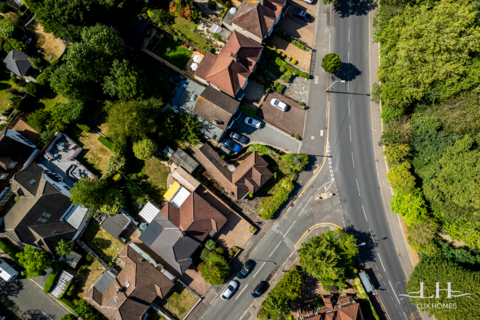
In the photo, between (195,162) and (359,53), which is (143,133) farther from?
(359,53)

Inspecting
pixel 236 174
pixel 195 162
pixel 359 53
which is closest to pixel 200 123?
pixel 195 162

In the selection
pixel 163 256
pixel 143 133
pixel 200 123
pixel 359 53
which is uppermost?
pixel 359 53

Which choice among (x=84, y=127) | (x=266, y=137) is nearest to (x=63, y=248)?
(x=84, y=127)

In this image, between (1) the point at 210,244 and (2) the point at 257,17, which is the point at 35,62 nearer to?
(2) the point at 257,17

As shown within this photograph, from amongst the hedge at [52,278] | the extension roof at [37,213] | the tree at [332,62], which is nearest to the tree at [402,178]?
the tree at [332,62]

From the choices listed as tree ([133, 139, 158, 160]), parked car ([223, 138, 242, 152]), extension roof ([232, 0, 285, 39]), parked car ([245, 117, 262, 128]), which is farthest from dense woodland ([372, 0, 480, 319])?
tree ([133, 139, 158, 160])

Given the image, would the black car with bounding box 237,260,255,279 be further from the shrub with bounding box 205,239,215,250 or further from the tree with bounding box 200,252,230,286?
the shrub with bounding box 205,239,215,250

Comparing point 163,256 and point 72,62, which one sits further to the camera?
point 163,256

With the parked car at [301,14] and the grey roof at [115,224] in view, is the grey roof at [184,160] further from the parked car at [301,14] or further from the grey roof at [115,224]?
the parked car at [301,14]
